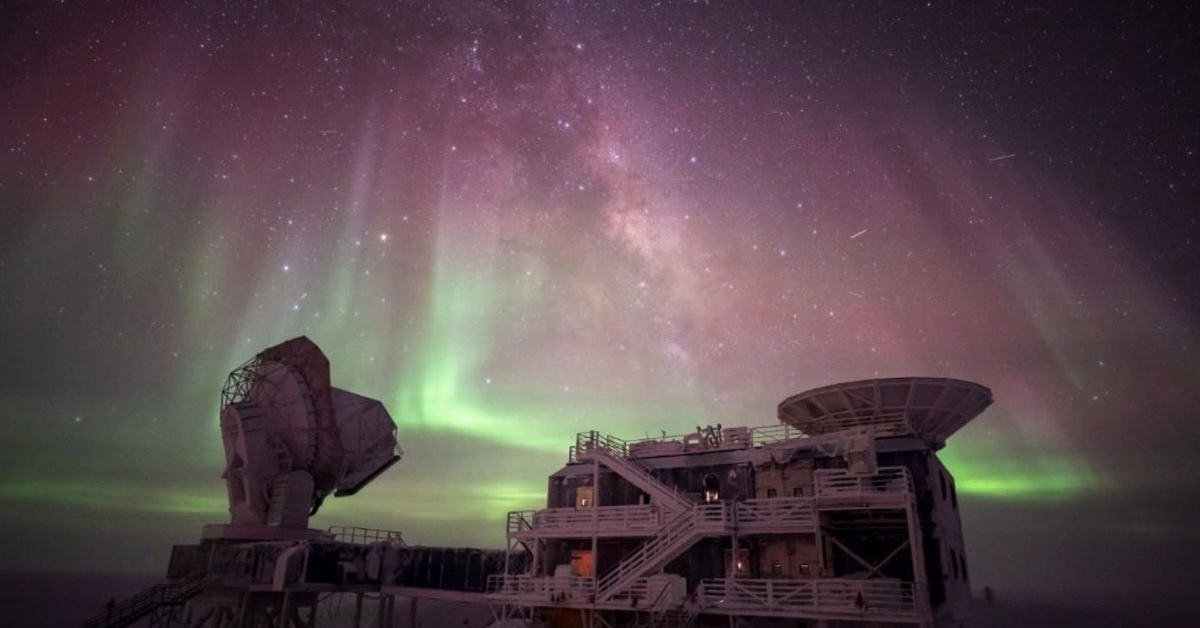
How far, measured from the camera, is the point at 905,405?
32.9 meters

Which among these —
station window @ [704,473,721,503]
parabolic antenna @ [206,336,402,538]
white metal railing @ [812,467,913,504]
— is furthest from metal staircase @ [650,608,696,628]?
parabolic antenna @ [206,336,402,538]

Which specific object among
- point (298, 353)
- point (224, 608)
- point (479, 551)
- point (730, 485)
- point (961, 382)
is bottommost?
point (224, 608)

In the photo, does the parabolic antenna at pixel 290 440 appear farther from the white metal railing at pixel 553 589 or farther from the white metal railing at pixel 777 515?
the white metal railing at pixel 777 515

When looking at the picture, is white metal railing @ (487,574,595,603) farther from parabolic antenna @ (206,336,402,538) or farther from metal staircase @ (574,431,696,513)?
parabolic antenna @ (206,336,402,538)

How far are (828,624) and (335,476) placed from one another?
32251 mm

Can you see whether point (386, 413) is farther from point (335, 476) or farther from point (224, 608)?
point (224, 608)

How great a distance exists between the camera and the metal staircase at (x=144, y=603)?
120 feet

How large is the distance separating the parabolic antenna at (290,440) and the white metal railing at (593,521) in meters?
15.1

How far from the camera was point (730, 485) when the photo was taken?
35500 millimetres

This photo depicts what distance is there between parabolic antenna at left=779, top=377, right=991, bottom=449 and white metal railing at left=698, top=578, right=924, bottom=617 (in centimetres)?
745

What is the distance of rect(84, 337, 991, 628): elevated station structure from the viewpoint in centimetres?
2928

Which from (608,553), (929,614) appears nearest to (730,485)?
(608,553)

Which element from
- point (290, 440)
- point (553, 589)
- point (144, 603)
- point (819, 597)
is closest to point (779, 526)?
point (819, 597)

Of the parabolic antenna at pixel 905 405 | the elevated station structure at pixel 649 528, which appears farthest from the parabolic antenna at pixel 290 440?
the parabolic antenna at pixel 905 405
